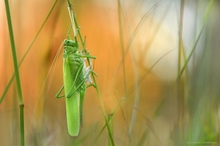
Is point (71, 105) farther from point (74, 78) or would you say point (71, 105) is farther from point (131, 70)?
point (131, 70)

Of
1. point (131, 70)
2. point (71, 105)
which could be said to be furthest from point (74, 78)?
point (131, 70)

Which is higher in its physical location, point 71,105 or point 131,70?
point 131,70

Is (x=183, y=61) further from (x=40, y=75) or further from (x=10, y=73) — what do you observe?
(x=10, y=73)
